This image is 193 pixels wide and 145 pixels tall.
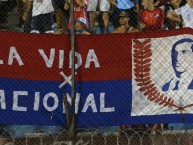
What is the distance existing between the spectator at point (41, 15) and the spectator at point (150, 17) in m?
1.63

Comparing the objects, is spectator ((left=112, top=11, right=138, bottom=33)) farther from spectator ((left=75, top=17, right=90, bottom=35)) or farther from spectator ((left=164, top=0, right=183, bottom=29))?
spectator ((left=164, top=0, right=183, bottom=29))

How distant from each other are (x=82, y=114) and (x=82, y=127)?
29cm

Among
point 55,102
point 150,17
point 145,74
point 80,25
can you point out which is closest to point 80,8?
point 80,25

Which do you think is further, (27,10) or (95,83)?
(27,10)

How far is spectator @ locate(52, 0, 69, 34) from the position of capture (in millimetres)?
9241

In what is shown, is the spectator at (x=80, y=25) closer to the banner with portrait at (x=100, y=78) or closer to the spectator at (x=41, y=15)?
the spectator at (x=41, y=15)

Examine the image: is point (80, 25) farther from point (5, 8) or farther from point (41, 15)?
point (5, 8)

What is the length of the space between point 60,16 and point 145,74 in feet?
6.77

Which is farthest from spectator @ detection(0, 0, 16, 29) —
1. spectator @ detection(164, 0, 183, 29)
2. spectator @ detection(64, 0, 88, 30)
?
spectator @ detection(164, 0, 183, 29)

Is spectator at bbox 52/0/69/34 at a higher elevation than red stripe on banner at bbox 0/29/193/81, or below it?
higher

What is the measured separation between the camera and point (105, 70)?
27.6ft

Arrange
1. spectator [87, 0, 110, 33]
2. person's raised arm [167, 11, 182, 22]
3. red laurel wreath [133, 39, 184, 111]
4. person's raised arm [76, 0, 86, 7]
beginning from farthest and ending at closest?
1. person's raised arm [76, 0, 86, 7]
2. person's raised arm [167, 11, 182, 22]
3. spectator [87, 0, 110, 33]
4. red laurel wreath [133, 39, 184, 111]

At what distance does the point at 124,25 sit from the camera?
9.48m

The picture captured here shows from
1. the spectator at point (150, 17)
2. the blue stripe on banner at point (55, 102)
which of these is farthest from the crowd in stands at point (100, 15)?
the blue stripe on banner at point (55, 102)
